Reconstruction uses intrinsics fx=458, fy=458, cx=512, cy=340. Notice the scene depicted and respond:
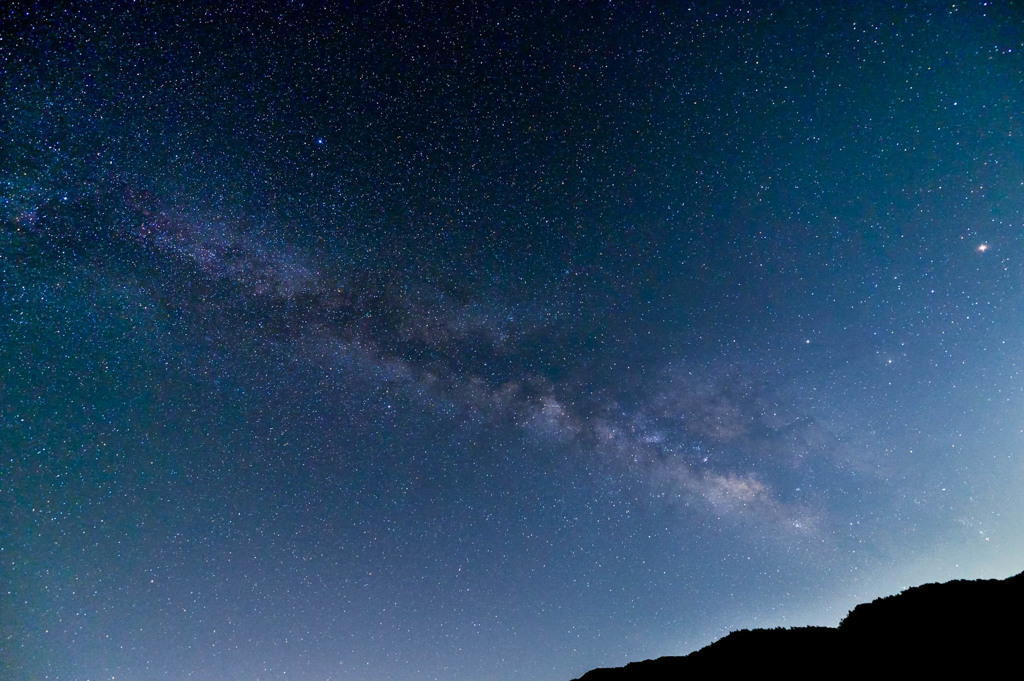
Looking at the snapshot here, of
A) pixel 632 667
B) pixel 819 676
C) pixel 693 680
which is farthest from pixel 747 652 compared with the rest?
pixel 632 667

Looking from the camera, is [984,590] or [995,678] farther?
[984,590]

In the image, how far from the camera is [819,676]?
11562 millimetres

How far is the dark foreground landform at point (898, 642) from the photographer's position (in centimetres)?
978

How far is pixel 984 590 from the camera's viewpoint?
1183 centimetres

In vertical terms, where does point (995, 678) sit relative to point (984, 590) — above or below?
below

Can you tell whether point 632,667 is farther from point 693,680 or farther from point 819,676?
point 819,676

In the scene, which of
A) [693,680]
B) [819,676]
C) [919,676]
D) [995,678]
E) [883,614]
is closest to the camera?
[995,678]

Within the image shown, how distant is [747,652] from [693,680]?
80.4 inches

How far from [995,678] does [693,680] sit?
24.6 feet

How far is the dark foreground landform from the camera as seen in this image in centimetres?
978

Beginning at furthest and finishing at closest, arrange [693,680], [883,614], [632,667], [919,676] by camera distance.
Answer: [632,667] < [693,680] < [883,614] < [919,676]

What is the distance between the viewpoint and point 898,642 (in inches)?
446

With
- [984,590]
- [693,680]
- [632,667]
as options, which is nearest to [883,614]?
[984,590]

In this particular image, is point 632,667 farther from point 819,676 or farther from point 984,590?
point 984,590
